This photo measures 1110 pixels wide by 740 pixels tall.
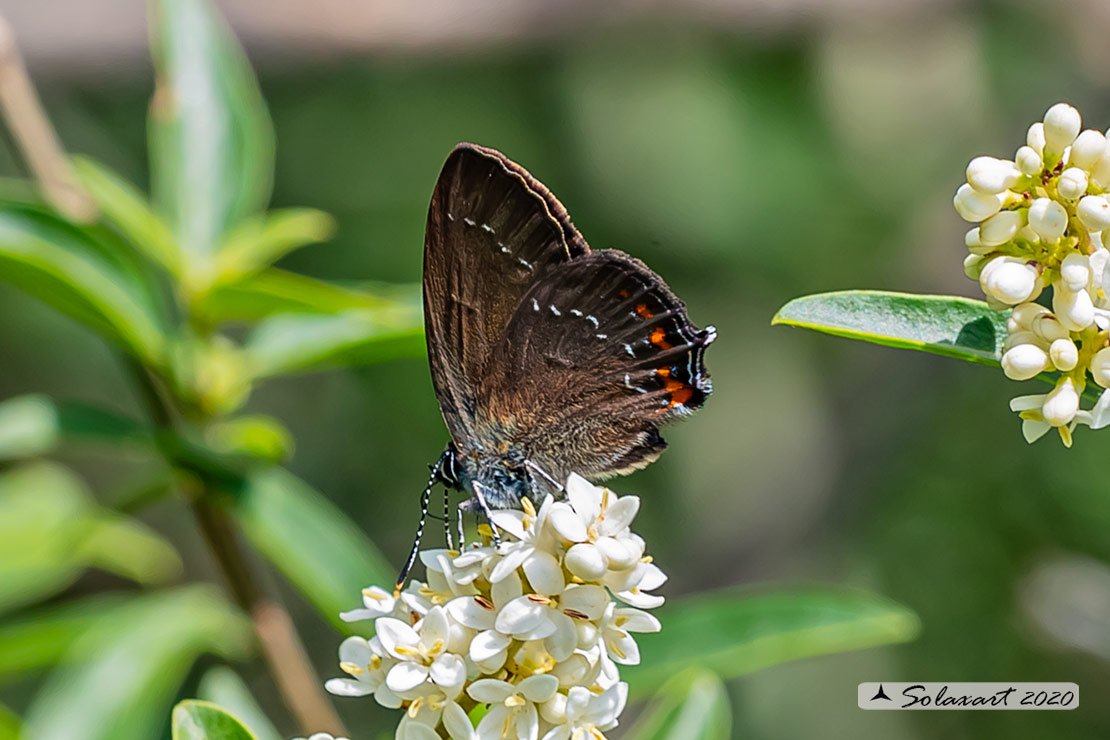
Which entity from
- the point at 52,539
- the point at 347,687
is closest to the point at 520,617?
the point at 347,687

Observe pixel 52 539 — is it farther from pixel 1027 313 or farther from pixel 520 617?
pixel 1027 313

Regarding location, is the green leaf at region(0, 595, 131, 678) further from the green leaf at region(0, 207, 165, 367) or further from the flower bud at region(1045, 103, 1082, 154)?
the flower bud at region(1045, 103, 1082, 154)

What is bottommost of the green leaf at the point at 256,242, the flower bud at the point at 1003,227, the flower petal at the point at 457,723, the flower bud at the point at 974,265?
the flower petal at the point at 457,723

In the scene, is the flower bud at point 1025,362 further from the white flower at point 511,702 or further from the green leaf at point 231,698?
the green leaf at point 231,698

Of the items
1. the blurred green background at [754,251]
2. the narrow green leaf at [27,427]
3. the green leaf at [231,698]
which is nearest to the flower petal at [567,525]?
the green leaf at [231,698]

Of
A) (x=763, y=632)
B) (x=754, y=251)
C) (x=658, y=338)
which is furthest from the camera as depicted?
(x=754, y=251)

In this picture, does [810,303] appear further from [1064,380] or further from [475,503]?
[475,503]

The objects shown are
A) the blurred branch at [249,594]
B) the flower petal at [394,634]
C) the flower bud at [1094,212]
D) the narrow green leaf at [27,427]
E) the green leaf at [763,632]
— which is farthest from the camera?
the narrow green leaf at [27,427]

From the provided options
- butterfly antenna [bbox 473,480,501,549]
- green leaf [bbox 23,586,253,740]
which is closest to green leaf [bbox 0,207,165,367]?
green leaf [bbox 23,586,253,740]
